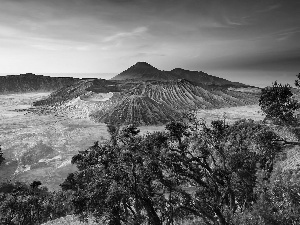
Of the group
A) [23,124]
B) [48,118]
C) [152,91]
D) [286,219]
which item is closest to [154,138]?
[286,219]

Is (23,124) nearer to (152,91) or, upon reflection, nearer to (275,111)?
(152,91)

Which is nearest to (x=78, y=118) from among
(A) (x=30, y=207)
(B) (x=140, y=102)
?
(B) (x=140, y=102)

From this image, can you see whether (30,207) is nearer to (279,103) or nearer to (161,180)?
(161,180)

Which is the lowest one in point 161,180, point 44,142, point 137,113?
point 44,142

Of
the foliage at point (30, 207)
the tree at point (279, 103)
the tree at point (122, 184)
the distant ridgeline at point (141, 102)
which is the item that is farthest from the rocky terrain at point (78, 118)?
the tree at point (122, 184)

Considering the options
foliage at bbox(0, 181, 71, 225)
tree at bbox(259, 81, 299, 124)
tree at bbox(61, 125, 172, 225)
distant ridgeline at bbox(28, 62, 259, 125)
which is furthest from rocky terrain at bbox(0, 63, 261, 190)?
tree at bbox(61, 125, 172, 225)

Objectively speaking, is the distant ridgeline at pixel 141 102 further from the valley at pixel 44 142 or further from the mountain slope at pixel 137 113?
the valley at pixel 44 142

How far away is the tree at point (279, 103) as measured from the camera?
139 feet

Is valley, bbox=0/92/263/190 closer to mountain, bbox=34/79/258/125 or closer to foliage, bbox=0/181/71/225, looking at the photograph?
mountain, bbox=34/79/258/125

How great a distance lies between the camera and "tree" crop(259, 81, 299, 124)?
139 feet

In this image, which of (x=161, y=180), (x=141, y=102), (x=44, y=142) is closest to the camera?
(x=161, y=180)

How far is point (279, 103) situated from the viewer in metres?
44.6

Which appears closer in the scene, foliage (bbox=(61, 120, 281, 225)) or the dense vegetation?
the dense vegetation

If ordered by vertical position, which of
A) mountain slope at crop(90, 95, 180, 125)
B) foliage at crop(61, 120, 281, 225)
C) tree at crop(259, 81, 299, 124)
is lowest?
mountain slope at crop(90, 95, 180, 125)
